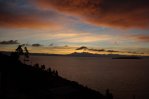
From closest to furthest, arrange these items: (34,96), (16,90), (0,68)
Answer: (0,68)
(34,96)
(16,90)

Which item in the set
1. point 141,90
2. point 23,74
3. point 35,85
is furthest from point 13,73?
point 141,90

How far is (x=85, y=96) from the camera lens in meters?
26.0

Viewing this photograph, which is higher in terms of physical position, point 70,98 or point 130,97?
point 70,98

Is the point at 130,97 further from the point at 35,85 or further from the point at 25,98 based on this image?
the point at 25,98

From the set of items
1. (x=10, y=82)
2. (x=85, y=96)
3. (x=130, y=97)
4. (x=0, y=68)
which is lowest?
(x=130, y=97)

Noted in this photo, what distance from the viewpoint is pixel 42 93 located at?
21.6 meters

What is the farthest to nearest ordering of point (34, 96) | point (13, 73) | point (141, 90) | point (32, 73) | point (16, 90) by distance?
point (141, 90) < point (32, 73) < point (13, 73) < point (16, 90) < point (34, 96)

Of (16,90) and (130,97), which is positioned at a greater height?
(16,90)

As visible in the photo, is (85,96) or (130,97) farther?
(130,97)

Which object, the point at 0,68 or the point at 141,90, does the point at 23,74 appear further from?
the point at 141,90

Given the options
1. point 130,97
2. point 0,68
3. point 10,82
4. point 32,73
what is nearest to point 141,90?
point 130,97

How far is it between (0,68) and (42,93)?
15.7 feet

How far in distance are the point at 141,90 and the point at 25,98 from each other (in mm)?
53877

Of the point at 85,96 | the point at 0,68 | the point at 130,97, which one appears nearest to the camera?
the point at 0,68
